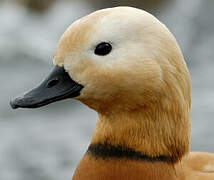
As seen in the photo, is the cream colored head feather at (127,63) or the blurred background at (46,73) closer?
the cream colored head feather at (127,63)

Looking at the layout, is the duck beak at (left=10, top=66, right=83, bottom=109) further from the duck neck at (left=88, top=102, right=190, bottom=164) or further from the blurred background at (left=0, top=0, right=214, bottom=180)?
the blurred background at (left=0, top=0, right=214, bottom=180)

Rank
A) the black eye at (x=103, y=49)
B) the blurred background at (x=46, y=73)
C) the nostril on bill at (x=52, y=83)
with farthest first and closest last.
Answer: the blurred background at (x=46, y=73) < the nostril on bill at (x=52, y=83) < the black eye at (x=103, y=49)

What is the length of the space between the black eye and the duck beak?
0.47 ft

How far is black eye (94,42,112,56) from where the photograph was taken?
1.72 metres

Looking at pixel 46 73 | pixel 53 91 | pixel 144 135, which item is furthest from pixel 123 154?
pixel 46 73

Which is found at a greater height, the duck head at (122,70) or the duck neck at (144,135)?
the duck head at (122,70)

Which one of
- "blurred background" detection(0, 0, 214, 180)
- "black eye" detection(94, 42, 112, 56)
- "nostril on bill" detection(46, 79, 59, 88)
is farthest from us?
"blurred background" detection(0, 0, 214, 180)

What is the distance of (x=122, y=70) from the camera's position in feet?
5.74

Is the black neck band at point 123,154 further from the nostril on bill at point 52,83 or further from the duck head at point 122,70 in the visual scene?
the nostril on bill at point 52,83

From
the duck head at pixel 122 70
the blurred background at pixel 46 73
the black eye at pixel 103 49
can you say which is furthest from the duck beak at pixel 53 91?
the blurred background at pixel 46 73

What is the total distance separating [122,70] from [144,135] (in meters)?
0.28

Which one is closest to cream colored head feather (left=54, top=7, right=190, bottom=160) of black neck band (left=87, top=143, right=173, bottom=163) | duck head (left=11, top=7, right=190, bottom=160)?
duck head (left=11, top=7, right=190, bottom=160)

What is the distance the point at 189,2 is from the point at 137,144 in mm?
4953

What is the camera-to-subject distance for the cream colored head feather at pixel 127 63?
173cm
